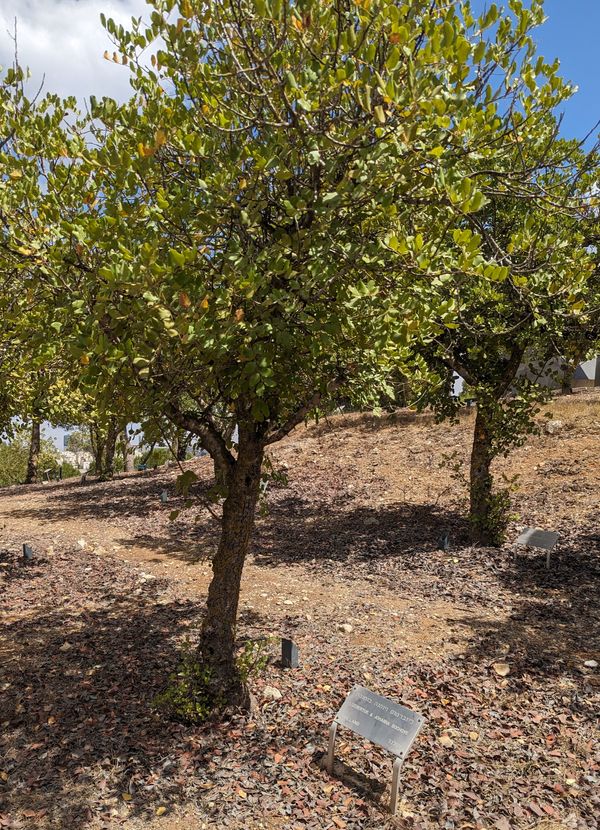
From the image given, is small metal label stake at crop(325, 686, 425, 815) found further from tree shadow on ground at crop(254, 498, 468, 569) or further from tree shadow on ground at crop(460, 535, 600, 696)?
tree shadow on ground at crop(254, 498, 468, 569)

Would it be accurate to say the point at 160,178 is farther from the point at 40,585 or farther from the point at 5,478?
the point at 5,478

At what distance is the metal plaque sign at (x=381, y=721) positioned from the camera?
4.30 meters

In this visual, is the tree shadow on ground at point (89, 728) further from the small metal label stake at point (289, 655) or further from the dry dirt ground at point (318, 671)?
the small metal label stake at point (289, 655)

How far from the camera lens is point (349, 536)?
1276cm

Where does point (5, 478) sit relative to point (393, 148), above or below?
below

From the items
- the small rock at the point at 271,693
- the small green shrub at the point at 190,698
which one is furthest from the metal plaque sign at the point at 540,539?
the small green shrub at the point at 190,698

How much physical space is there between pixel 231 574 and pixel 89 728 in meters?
1.87

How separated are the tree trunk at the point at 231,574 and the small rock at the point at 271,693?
1.15 feet

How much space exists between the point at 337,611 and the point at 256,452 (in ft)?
12.9

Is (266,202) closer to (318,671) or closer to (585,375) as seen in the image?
(318,671)

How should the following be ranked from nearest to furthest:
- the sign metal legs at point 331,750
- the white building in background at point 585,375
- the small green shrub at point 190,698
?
the sign metal legs at point 331,750
the small green shrub at point 190,698
the white building in background at point 585,375

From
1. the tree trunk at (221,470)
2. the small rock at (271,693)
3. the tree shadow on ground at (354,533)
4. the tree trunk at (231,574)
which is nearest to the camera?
the tree trunk at (231,574)

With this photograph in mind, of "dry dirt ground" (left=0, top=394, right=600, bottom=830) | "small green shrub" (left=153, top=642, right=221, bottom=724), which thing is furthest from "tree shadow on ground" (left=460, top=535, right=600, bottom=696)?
"small green shrub" (left=153, top=642, right=221, bottom=724)

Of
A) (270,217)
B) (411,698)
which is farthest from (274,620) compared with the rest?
(270,217)
